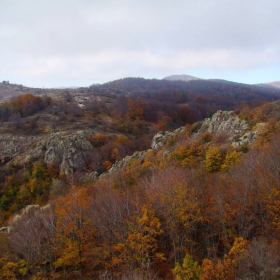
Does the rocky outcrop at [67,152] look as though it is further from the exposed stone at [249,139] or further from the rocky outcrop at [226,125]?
the exposed stone at [249,139]

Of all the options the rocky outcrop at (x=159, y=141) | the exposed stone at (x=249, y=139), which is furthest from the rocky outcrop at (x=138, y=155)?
the exposed stone at (x=249, y=139)

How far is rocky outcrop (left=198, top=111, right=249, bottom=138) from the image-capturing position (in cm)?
4562

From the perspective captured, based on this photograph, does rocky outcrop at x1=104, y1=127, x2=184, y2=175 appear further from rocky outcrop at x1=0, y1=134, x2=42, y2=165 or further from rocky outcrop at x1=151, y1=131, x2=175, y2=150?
rocky outcrop at x1=0, y1=134, x2=42, y2=165

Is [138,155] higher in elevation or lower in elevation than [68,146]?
lower

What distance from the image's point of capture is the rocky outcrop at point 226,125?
45625mm

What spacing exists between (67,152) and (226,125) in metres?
36.0

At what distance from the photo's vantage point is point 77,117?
86.6 meters

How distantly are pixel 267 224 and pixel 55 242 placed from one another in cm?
1838

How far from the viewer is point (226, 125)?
49094 mm

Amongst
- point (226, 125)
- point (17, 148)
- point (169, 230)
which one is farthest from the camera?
point (17, 148)

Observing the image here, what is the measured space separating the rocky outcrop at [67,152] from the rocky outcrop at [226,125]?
2914 cm

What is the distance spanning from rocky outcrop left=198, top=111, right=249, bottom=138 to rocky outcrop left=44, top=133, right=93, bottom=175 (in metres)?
29.1

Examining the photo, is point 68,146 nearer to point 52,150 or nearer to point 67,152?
point 67,152

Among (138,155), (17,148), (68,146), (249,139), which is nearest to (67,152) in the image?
(68,146)
